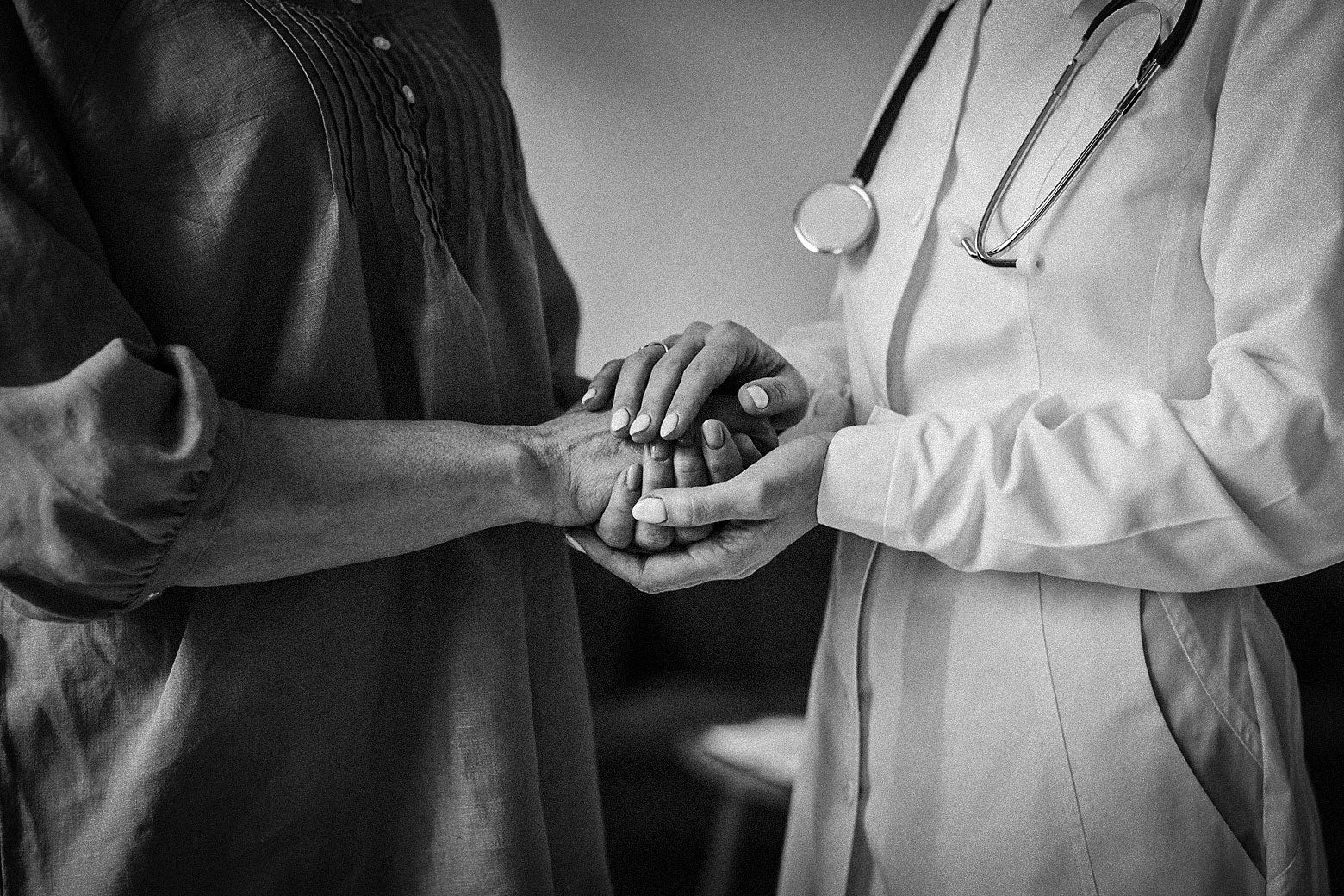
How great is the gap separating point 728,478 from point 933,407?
0.69 ft

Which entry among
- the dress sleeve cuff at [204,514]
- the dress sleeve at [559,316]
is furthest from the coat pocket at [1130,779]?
the dress sleeve cuff at [204,514]

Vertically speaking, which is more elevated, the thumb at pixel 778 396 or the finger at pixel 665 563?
the thumb at pixel 778 396

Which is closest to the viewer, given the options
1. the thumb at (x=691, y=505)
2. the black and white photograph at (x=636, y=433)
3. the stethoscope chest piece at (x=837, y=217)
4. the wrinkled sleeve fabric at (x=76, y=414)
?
→ the wrinkled sleeve fabric at (x=76, y=414)

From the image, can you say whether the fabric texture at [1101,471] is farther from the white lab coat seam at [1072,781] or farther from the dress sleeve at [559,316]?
the dress sleeve at [559,316]

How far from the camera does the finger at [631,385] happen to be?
0.70 m

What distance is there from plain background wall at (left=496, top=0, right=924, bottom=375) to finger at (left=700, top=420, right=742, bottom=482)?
0.27m

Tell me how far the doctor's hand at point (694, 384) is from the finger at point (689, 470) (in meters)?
0.01

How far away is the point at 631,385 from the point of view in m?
0.73

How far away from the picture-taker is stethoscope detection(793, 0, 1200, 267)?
693 mm

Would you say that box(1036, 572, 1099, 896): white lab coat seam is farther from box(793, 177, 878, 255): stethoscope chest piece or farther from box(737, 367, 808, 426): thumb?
box(793, 177, 878, 255): stethoscope chest piece

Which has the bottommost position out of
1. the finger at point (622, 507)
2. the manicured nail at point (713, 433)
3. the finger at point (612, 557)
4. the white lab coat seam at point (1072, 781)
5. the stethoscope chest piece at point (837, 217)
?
the white lab coat seam at point (1072, 781)

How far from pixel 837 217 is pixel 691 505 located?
0.35 meters

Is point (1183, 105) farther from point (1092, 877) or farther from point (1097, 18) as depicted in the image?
point (1092, 877)

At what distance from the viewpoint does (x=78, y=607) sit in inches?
19.3
